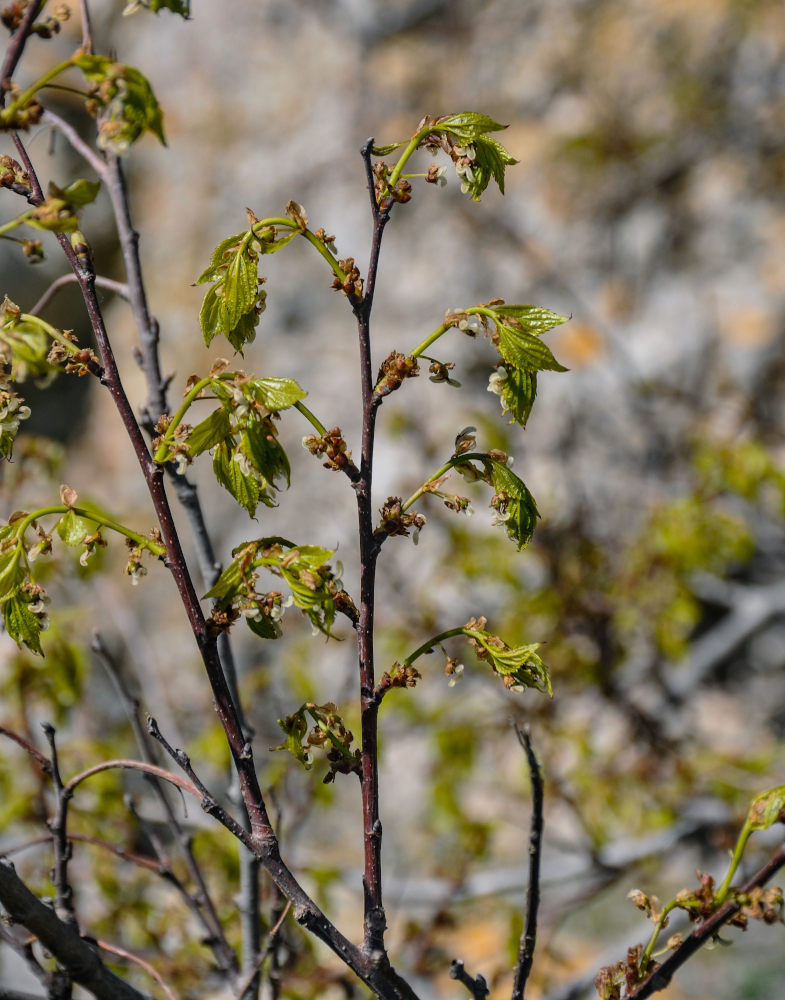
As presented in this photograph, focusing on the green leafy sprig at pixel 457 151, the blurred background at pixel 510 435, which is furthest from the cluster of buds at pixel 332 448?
the blurred background at pixel 510 435

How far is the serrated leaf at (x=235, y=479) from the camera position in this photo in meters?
0.78

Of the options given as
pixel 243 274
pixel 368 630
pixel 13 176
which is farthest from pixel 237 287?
pixel 368 630

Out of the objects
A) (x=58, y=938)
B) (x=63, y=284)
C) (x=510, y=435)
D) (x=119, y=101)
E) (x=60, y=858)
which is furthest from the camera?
(x=510, y=435)

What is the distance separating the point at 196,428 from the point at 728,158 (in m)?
4.48

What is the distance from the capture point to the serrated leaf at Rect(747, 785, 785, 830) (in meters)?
0.86

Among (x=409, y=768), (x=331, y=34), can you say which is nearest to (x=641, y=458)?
(x=409, y=768)

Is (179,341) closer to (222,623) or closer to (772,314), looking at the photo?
(772,314)

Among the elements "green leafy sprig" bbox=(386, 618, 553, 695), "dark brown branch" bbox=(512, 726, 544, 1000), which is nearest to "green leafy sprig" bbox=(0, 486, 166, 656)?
"green leafy sprig" bbox=(386, 618, 553, 695)

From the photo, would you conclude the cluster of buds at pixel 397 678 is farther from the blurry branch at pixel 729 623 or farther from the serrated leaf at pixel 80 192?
the blurry branch at pixel 729 623

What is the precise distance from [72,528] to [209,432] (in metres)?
0.17

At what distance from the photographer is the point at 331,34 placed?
225 inches

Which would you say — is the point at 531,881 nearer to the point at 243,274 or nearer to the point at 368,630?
the point at 368,630

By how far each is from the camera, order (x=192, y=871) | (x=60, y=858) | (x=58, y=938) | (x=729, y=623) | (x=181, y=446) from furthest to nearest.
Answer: (x=729, y=623)
(x=192, y=871)
(x=60, y=858)
(x=58, y=938)
(x=181, y=446)

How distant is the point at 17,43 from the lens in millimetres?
737
